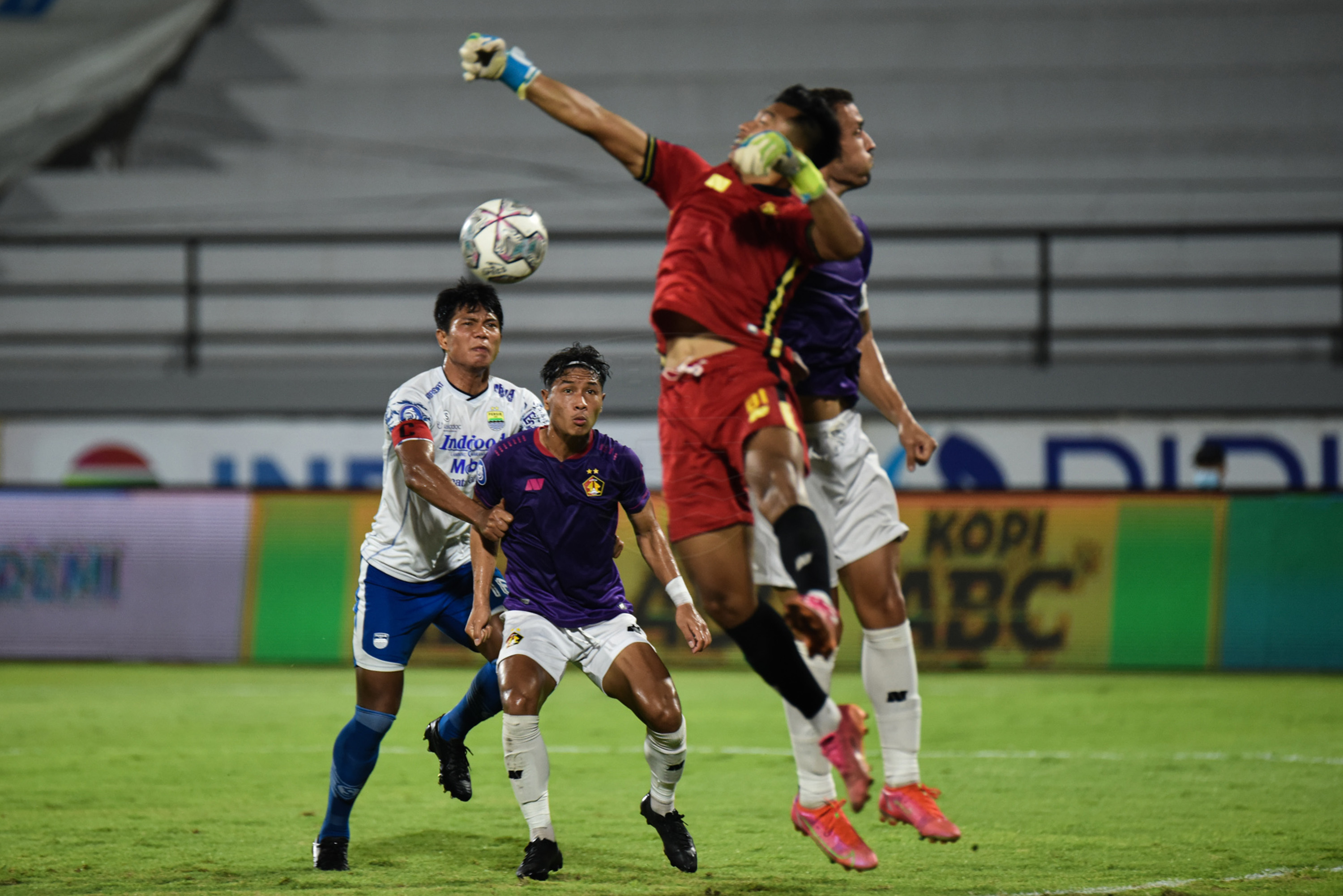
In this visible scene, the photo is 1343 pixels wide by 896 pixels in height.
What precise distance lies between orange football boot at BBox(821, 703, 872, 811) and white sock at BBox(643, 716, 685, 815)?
2.79ft

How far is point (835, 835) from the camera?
5352mm

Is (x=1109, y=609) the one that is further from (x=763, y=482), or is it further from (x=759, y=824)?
(x=763, y=482)

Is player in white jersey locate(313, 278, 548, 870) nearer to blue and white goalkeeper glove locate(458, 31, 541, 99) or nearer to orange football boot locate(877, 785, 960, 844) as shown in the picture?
blue and white goalkeeper glove locate(458, 31, 541, 99)

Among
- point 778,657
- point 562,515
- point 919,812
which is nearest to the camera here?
point 778,657

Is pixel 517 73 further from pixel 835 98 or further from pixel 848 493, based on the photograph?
pixel 848 493

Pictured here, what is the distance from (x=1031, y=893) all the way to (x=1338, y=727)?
562cm

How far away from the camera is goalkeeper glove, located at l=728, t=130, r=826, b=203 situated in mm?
4812

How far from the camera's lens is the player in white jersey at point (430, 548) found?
21.0 feet

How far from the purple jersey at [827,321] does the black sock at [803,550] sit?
0.77 metres

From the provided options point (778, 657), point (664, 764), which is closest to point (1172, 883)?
point (778, 657)

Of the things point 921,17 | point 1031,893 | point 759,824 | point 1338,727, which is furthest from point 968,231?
point 1031,893

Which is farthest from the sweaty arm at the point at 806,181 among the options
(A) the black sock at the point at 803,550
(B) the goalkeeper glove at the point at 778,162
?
(A) the black sock at the point at 803,550

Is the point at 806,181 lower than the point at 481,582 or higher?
higher

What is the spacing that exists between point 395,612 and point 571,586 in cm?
87
